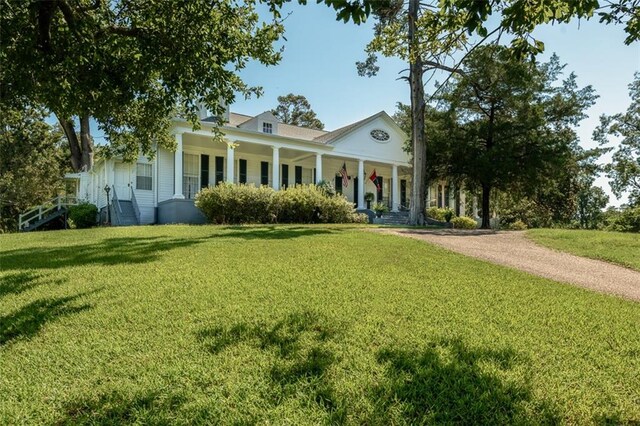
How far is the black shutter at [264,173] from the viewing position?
2217 centimetres

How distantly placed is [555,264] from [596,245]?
128 inches

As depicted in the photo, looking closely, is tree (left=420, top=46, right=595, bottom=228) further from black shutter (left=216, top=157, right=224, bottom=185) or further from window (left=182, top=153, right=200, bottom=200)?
window (left=182, top=153, right=200, bottom=200)

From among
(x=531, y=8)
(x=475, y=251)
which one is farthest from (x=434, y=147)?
(x=531, y=8)

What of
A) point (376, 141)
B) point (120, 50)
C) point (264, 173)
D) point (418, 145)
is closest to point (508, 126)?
point (418, 145)

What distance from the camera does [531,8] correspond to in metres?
3.95

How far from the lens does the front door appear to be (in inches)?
741

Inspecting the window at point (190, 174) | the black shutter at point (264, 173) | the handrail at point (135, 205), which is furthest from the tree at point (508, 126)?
the handrail at point (135, 205)

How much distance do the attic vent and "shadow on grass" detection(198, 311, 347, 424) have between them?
71.1ft

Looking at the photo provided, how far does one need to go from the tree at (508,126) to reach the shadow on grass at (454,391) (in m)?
16.9

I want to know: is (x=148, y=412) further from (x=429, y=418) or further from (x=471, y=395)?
(x=471, y=395)

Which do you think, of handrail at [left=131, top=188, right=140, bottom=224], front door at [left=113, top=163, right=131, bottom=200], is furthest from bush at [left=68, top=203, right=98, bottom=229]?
handrail at [left=131, top=188, right=140, bottom=224]

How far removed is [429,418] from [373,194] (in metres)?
23.5

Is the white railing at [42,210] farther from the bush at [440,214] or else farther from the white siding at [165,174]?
the bush at [440,214]

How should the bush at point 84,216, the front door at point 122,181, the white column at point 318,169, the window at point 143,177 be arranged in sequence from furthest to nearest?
the white column at point 318,169
the front door at point 122,181
the window at point 143,177
the bush at point 84,216
